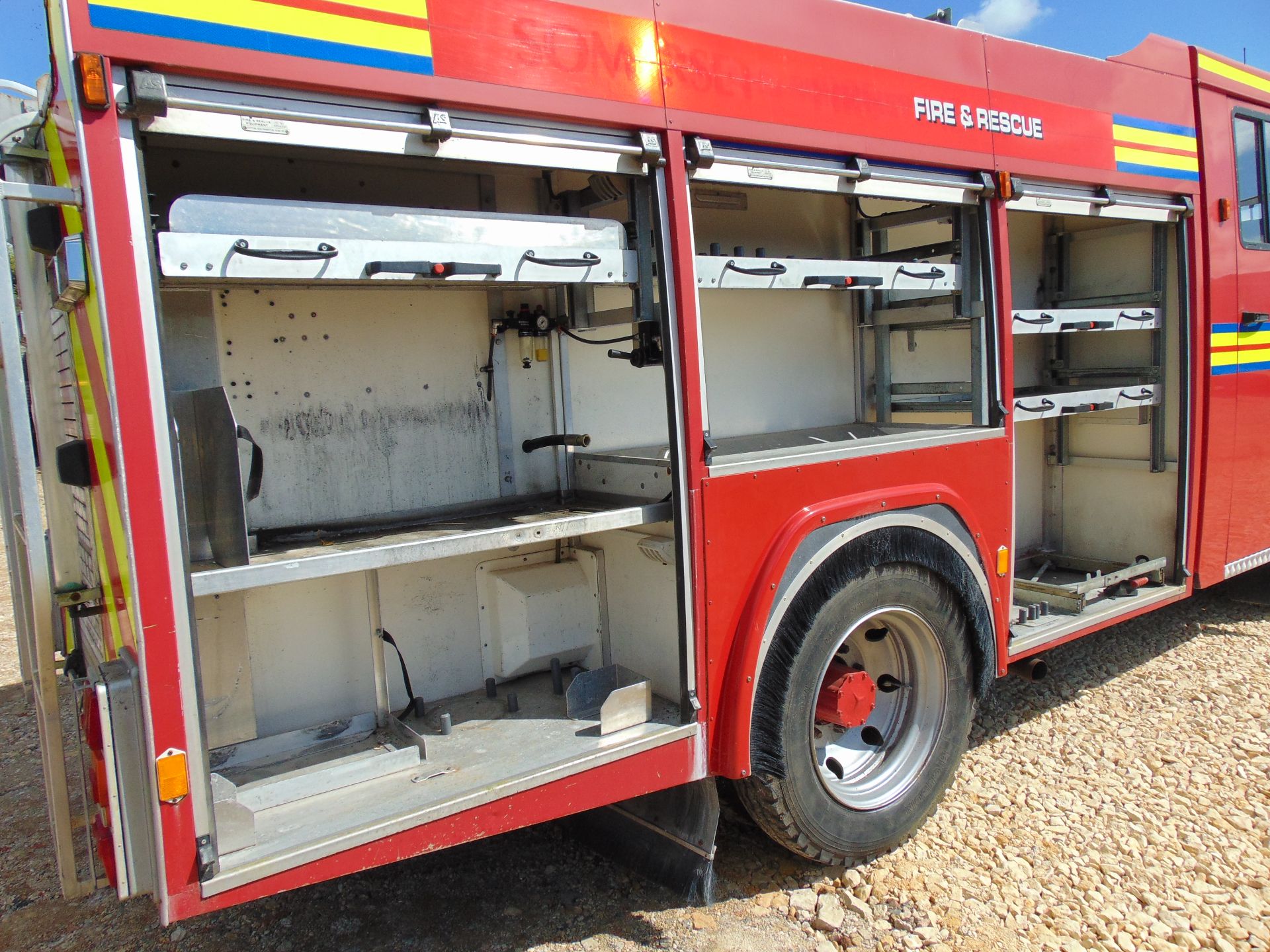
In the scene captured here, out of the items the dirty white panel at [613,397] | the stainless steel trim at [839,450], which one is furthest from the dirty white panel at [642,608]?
the dirty white panel at [613,397]

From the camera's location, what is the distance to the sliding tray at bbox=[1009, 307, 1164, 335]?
3.71 metres

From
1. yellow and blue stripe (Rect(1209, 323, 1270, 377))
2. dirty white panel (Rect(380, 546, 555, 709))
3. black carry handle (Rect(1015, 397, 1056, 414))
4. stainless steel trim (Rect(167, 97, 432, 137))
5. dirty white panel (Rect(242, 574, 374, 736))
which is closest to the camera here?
stainless steel trim (Rect(167, 97, 432, 137))

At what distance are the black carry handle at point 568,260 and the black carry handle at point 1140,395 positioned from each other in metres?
2.95

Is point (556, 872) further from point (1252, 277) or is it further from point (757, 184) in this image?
point (1252, 277)

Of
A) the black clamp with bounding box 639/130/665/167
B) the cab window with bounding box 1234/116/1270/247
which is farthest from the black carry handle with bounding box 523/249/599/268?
the cab window with bounding box 1234/116/1270/247

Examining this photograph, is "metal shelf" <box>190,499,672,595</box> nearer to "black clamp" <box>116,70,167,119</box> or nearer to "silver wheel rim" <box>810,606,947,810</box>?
"black clamp" <box>116,70,167,119</box>

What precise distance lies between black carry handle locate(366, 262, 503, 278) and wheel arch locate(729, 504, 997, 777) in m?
1.23

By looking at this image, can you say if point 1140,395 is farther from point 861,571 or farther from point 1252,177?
point 861,571

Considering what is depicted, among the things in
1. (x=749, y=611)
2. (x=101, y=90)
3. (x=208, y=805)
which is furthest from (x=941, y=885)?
(x=101, y=90)

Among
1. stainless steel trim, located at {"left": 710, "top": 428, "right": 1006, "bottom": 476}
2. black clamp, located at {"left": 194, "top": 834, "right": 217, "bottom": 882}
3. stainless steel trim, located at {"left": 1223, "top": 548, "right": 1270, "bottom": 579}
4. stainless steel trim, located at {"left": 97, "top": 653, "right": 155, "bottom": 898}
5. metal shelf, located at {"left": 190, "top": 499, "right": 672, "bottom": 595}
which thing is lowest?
stainless steel trim, located at {"left": 1223, "top": 548, "right": 1270, "bottom": 579}

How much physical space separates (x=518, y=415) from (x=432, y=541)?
98cm

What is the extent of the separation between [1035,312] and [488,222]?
8.04ft

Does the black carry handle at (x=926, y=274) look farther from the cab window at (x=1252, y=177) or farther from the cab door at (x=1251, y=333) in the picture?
the cab window at (x=1252, y=177)

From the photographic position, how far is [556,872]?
3.16 metres
